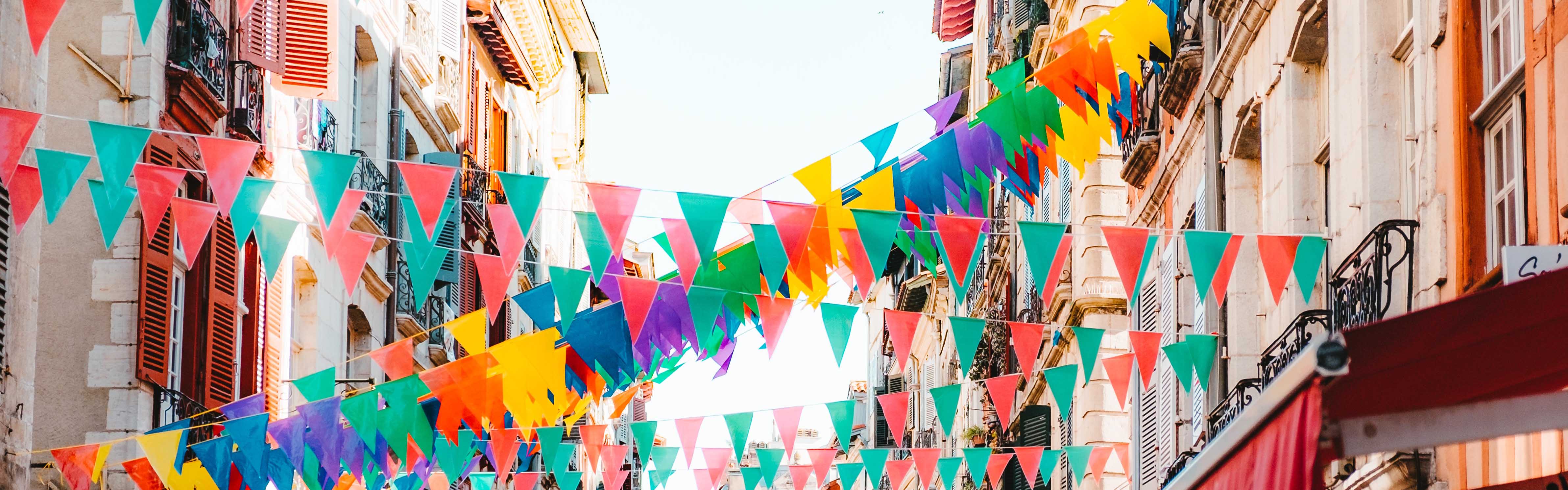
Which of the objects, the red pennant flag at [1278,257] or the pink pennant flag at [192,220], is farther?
the red pennant flag at [1278,257]

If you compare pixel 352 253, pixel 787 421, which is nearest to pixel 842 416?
pixel 787 421

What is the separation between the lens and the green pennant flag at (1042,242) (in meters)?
9.85

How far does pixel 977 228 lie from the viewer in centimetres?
1038

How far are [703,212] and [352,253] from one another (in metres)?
2.01

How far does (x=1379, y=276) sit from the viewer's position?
8.73m

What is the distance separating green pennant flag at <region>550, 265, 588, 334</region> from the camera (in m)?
10.8

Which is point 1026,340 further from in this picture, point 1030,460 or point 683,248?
point 1030,460

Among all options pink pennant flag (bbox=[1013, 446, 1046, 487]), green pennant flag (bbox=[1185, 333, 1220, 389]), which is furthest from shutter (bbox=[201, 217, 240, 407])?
green pennant flag (bbox=[1185, 333, 1220, 389])

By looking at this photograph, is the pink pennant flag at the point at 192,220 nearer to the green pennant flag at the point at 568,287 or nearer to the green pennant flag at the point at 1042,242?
the green pennant flag at the point at 568,287

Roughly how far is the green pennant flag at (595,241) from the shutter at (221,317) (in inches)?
218

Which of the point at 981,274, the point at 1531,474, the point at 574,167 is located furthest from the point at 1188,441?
the point at 574,167

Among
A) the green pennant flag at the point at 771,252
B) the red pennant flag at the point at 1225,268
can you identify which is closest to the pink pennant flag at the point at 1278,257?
the red pennant flag at the point at 1225,268

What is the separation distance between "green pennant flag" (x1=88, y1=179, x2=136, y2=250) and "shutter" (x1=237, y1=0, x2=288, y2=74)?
6.17m

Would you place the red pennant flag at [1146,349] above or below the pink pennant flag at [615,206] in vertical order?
below
